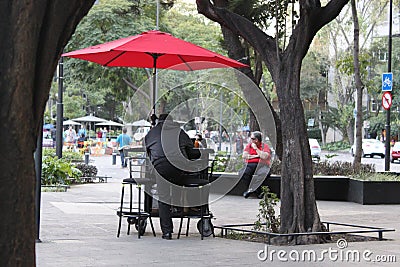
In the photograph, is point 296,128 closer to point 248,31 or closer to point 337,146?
point 248,31

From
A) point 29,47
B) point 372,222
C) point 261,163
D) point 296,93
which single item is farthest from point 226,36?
point 29,47

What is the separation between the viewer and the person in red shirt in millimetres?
18969

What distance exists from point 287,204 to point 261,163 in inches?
324

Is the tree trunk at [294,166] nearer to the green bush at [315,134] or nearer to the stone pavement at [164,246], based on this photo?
the stone pavement at [164,246]

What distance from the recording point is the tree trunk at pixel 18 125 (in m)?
4.07

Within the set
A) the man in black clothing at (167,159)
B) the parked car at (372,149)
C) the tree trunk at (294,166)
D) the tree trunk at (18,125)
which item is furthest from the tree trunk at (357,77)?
the parked car at (372,149)

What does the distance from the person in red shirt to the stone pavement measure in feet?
10.6

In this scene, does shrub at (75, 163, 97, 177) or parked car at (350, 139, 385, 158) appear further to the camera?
parked car at (350, 139, 385, 158)

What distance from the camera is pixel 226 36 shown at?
69.8 feet

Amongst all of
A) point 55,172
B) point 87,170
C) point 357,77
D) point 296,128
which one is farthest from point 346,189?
point 87,170

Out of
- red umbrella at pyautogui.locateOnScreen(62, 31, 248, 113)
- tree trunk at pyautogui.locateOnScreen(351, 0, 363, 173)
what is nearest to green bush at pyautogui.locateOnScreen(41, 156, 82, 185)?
red umbrella at pyautogui.locateOnScreen(62, 31, 248, 113)

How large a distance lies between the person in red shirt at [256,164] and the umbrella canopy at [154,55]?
564 centimetres

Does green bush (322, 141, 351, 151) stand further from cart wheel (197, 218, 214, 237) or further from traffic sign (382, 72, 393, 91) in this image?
cart wheel (197, 218, 214, 237)

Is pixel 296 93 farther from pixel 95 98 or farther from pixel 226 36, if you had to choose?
pixel 95 98
